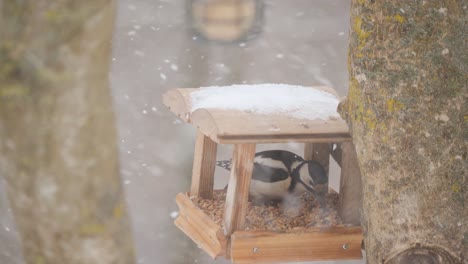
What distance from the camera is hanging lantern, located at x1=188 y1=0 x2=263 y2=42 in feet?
14.9

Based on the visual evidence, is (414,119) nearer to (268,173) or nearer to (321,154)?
(268,173)

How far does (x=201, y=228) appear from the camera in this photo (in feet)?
9.45

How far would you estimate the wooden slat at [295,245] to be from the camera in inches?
105

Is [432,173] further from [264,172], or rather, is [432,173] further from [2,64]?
[2,64]

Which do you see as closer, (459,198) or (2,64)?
(2,64)

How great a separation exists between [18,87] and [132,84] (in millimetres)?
4435

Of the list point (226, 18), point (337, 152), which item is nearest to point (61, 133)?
point (337, 152)

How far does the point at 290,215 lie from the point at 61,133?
5.89 ft

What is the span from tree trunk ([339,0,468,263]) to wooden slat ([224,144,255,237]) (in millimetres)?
482

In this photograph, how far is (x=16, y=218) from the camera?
1.21 m

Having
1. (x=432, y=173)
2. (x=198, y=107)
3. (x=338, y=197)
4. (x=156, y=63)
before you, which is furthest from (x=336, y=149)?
(x=156, y=63)

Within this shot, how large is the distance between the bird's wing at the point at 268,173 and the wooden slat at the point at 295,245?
263 mm

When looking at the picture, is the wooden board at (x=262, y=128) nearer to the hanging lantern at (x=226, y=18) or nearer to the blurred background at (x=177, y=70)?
the hanging lantern at (x=226, y=18)

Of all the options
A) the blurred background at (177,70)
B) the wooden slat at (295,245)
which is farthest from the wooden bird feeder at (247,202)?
the blurred background at (177,70)
